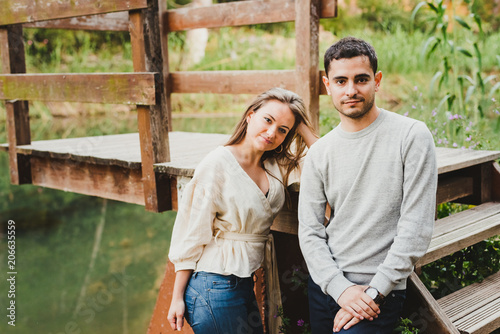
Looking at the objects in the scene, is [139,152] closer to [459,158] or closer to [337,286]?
[459,158]

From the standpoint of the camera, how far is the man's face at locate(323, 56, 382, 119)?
1797 millimetres

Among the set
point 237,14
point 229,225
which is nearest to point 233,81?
point 237,14

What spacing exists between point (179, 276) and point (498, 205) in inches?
77.2

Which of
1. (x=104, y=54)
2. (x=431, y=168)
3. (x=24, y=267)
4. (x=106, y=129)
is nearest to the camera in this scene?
(x=431, y=168)

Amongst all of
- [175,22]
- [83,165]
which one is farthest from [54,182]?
[175,22]

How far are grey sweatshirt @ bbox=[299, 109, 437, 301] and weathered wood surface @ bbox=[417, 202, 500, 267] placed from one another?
0.47 m

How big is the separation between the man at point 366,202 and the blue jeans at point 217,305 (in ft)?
1.02

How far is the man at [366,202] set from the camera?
5.72ft

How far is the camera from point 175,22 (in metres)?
4.61

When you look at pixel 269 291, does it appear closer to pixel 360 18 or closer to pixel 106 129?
pixel 106 129

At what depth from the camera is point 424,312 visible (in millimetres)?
2045

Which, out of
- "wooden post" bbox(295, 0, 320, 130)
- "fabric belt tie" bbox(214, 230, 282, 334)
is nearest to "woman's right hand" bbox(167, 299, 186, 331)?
"fabric belt tie" bbox(214, 230, 282, 334)

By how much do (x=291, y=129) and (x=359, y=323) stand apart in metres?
0.83

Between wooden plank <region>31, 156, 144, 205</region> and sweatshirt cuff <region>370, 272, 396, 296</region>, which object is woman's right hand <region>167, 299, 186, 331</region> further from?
wooden plank <region>31, 156, 144, 205</region>
